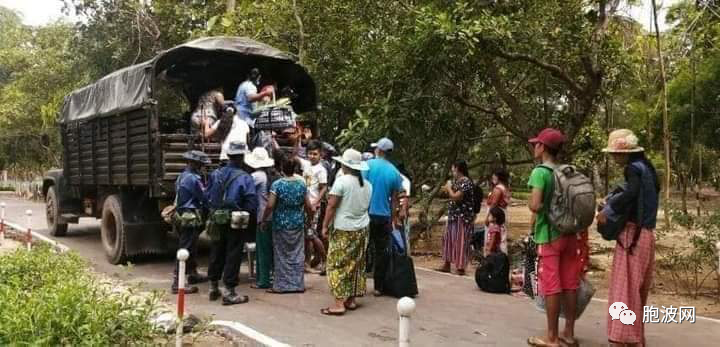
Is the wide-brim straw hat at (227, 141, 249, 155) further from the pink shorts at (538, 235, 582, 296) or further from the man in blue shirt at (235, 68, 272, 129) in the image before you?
the pink shorts at (538, 235, 582, 296)

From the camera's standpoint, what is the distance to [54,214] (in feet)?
38.5

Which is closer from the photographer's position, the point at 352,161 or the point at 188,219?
the point at 352,161

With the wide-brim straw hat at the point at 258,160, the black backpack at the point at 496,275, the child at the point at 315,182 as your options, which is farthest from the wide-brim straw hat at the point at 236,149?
the black backpack at the point at 496,275

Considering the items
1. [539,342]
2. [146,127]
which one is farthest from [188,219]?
[539,342]

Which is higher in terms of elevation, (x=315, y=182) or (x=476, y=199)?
(x=315, y=182)

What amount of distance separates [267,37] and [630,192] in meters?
8.68

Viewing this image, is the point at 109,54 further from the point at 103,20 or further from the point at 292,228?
the point at 292,228

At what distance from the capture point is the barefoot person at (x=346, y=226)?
230 inches

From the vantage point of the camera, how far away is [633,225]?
440cm

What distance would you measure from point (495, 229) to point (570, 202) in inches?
116

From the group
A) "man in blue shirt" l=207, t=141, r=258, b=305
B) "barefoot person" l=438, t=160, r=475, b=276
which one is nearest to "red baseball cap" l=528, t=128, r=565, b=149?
"man in blue shirt" l=207, t=141, r=258, b=305

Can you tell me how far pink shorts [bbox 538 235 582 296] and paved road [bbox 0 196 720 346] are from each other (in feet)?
2.10

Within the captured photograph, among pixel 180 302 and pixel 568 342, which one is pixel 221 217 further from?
pixel 568 342

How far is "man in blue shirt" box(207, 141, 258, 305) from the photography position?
6230 mm
